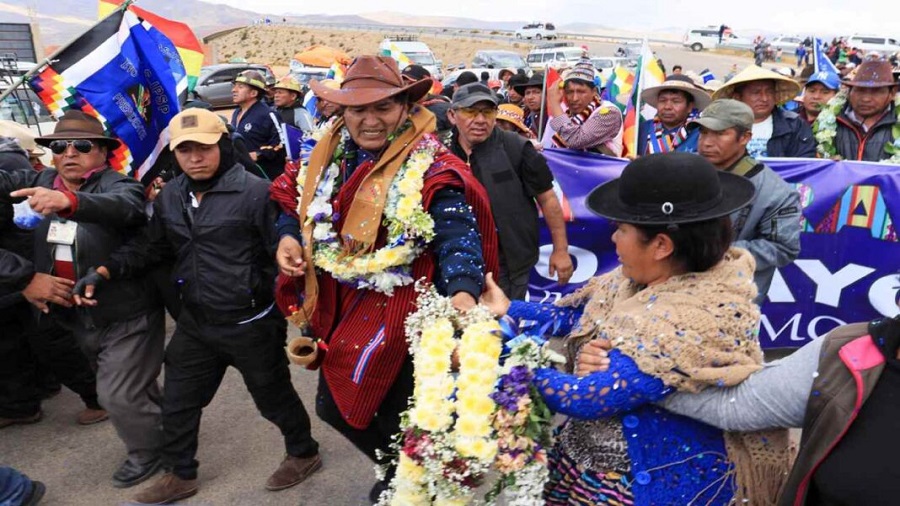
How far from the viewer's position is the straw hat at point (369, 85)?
288 centimetres

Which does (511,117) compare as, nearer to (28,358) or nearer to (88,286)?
(88,286)

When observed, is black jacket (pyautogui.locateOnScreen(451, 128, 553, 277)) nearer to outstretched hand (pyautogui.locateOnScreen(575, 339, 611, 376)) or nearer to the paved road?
the paved road

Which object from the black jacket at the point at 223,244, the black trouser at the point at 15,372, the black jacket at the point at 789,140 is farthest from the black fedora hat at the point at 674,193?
the black trouser at the point at 15,372

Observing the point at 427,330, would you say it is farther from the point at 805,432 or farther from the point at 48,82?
the point at 48,82

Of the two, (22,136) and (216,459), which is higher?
(22,136)

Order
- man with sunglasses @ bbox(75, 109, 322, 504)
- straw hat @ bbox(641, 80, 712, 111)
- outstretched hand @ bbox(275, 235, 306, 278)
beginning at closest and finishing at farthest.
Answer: outstretched hand @ bbox(275, 235, 306, 278) → man with sunglasses @ bbox(75, 109, 322, 504) → straw hat @ bbox(641, 80, 712, 111)

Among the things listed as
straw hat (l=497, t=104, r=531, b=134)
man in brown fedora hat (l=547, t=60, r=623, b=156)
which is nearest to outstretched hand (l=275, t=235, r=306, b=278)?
straw hat (l=497, t=104, r=531, b=134)

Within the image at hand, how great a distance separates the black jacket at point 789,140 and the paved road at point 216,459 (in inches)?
158

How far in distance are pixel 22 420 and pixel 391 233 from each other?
132 inches

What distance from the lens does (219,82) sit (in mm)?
22609

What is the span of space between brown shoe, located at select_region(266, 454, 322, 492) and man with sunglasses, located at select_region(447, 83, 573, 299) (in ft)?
5.11

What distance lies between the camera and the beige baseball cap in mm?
3430

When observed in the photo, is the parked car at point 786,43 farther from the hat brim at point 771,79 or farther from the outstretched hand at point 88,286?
the outstretched hand at point 88,286

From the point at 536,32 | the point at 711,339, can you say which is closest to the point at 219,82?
the point at 711,339
